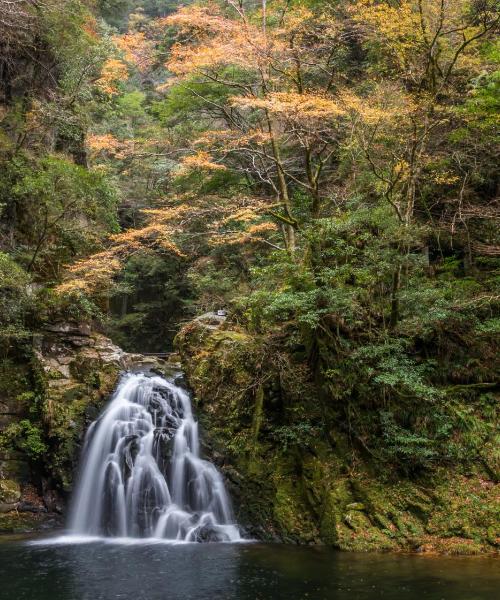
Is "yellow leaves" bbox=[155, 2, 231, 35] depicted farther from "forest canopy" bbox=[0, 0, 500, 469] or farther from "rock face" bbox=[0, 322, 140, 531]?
"rock face" bbox=[0, 322, 140, 531]

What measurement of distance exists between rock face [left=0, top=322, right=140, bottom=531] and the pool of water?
2764 mm

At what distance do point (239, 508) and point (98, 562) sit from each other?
342cm

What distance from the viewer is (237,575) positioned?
845 cm

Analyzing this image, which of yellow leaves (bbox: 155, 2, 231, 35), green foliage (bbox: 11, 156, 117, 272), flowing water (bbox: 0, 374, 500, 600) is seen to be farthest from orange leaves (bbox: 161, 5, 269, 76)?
flowing water (bbox: 0, 374, 500, 600)

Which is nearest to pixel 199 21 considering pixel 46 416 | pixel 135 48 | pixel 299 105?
pixel 299 105

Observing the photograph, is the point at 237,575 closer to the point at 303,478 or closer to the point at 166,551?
the point at 166,551

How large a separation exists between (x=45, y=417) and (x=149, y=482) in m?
3.45

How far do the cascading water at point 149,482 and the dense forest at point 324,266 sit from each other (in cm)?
61

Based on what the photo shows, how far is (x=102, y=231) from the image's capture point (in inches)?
700

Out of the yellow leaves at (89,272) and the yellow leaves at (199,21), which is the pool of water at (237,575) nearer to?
the yellow leaves at (89,272)

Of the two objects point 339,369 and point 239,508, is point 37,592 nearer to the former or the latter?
point 239,508

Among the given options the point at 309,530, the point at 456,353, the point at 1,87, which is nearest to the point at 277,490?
the point at 309,530

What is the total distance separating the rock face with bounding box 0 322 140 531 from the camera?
13.0m

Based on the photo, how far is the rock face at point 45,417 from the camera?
13.0 meters
